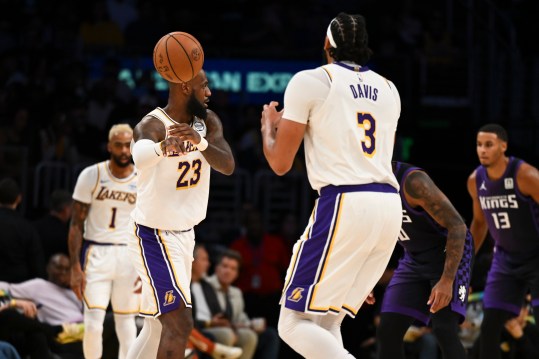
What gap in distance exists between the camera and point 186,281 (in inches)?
253

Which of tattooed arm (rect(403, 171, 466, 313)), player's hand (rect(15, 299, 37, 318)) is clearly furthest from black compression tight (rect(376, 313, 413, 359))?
player's hand (rect(15, 299, 37, 318))

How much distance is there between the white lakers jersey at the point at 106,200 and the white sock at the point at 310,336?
335cm

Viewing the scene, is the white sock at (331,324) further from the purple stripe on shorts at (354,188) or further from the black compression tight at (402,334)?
the black compression tight at (402,334)

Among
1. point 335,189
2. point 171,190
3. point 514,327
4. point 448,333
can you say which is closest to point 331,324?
point 335,189

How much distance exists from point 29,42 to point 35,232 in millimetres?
5485

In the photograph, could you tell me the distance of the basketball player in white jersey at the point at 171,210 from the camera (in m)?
6.24

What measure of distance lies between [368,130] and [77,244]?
369cm

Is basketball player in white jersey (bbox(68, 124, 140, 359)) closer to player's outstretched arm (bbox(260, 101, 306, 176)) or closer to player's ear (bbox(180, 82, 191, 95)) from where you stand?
player's ear (bbox(180, 82, 191, 95))

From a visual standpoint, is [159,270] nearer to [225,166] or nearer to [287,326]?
[225,166]

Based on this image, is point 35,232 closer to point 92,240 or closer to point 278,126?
point 92,240

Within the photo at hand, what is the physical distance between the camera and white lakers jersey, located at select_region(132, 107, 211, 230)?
642 centimetres

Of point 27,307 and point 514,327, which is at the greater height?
point 27,307

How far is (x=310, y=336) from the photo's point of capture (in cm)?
541

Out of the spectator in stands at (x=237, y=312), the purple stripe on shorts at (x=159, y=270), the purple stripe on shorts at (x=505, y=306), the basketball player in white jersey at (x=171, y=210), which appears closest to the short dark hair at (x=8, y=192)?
the spectator in stands at (x=237, y=312)
